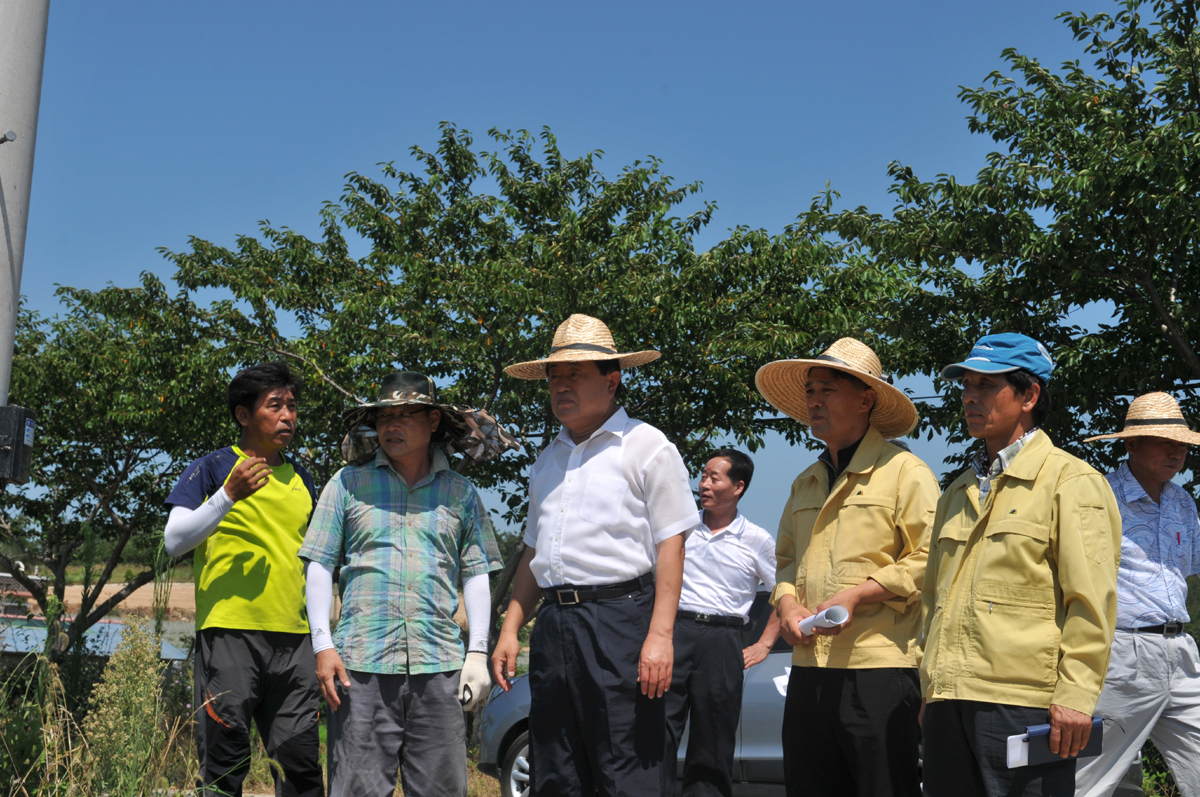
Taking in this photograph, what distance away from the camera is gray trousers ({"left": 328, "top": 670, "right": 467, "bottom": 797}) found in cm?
328

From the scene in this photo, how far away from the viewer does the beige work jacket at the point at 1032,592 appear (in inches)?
98.3

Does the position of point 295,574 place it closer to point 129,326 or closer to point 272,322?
point 272,322

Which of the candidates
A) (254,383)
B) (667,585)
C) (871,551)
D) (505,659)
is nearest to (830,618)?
(871,551)

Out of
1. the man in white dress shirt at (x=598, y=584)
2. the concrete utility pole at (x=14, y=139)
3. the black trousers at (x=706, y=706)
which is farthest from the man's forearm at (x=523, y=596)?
the concrete utility pole at (x=14, y=139)

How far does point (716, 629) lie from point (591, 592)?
190 cm

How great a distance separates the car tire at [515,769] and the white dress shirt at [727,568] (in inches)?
74.3

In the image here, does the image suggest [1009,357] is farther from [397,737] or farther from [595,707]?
[397,737]

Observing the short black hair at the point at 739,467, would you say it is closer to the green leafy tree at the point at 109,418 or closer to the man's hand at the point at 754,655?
the man's hand at the point at 754,655

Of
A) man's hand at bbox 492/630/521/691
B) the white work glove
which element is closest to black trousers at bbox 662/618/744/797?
the white work glove

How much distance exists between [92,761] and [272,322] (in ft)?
34.1

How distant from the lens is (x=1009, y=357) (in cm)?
276

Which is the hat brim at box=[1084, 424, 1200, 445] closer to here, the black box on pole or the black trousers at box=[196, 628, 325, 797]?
the black trousers at box=[196, 628, 325, 797]

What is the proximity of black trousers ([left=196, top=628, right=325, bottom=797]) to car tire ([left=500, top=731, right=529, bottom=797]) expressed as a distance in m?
2.49

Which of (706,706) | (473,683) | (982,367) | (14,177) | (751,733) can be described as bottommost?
(751,733)
